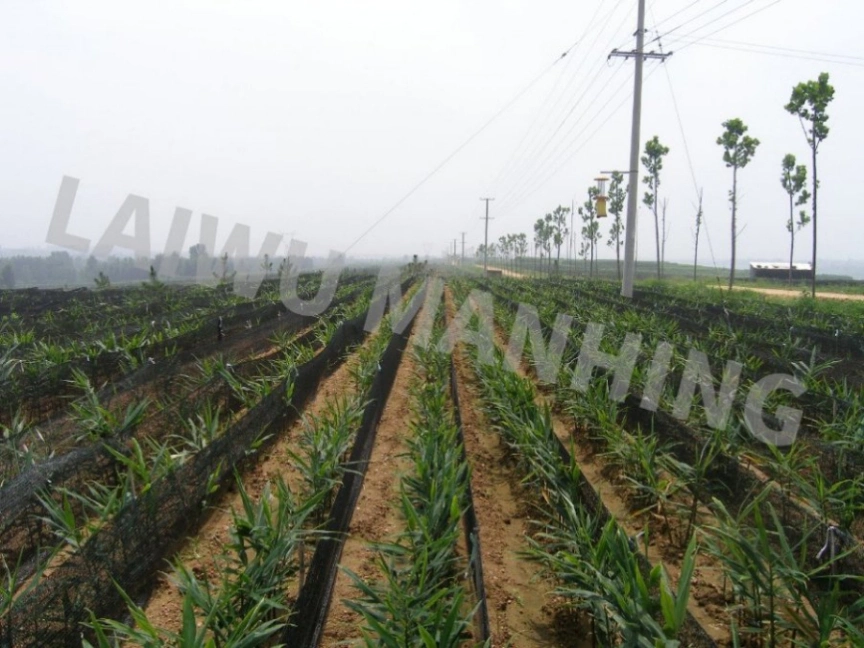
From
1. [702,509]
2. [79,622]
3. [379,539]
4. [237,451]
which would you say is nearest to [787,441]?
[702,509]

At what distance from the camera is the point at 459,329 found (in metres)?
11.3

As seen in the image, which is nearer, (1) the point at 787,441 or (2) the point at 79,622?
(2) the point at 79,622

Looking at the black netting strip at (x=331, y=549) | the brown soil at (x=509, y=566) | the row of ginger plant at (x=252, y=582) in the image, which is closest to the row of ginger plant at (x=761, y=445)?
the brown soil at (x=509, y=566)

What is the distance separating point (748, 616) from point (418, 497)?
173 centimetres

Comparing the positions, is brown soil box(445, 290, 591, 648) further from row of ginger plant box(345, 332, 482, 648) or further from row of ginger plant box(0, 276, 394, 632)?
row of ginger plant box(0, 276, 394, 632)

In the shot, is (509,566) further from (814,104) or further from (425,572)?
(814,104)

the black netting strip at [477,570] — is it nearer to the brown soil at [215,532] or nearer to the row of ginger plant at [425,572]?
the row of ginger plant at [425,572]

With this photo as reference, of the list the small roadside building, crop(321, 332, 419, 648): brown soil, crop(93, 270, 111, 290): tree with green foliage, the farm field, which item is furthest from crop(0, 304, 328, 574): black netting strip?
the small roadside building

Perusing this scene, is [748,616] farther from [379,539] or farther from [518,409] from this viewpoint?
[518,409]

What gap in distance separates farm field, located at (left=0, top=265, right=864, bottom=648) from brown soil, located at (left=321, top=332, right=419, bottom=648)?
19mm

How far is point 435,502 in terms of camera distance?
297 cm

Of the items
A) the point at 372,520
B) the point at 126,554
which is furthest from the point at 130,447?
the point at 372,520

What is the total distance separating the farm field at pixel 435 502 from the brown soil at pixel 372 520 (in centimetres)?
2

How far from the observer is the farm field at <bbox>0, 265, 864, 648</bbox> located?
226 centimetres
